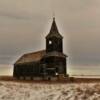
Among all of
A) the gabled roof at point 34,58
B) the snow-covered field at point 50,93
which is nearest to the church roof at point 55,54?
the gabled roof at point 34,58

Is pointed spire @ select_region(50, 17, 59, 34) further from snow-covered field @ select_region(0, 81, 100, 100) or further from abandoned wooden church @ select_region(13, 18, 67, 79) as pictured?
snow-covered field @ select_region(0, 81, 100, 100)

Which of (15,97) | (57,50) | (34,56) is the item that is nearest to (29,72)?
(34,56)

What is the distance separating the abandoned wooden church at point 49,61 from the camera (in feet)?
221

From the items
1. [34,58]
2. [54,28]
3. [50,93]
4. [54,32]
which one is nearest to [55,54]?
[34,58]

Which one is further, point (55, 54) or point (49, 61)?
point (55, 54)

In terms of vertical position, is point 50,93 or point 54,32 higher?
point 54,32

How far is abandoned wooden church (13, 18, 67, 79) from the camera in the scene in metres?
67.3

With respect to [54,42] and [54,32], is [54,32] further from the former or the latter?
[54,42]

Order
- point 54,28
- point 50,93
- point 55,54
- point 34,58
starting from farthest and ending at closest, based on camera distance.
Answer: point 54,28
point 34,58
point 55,54
point 50,93

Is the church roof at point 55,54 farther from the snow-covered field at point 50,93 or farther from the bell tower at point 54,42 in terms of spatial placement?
the snow-covered field at point 50,93

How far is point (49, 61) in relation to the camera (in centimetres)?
6806

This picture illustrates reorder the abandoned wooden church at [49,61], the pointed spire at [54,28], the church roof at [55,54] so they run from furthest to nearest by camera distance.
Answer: the pointed spire at [54,28] → the church roof at [55,54] → the abandoned wooden church at [49,61]

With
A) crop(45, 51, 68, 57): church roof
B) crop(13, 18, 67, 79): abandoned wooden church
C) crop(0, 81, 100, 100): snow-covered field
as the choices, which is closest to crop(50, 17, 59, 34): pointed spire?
crop(13, 18, 67, 79): abandoned wooden church

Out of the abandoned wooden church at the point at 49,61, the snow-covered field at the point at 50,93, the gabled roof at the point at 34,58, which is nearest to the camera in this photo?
the snow-covered field at the point at 50,93
